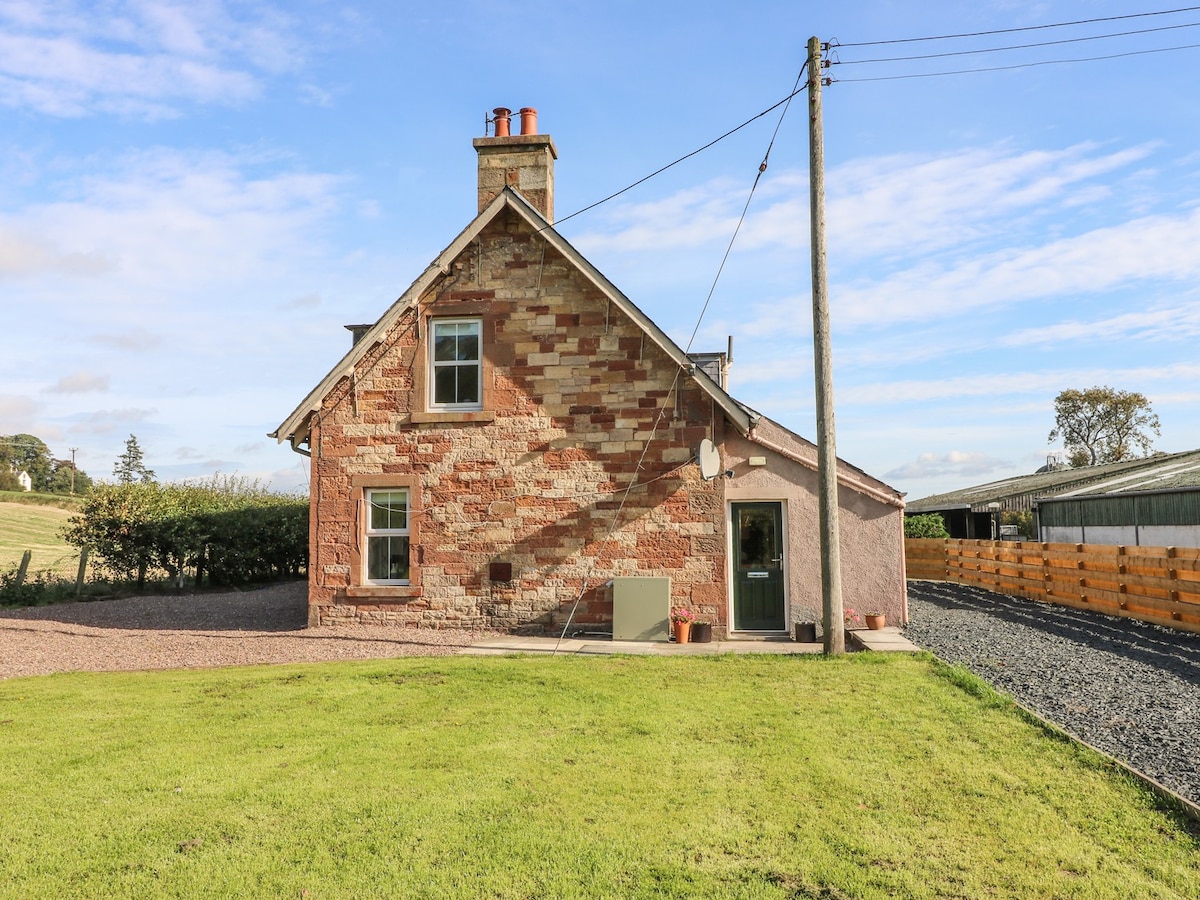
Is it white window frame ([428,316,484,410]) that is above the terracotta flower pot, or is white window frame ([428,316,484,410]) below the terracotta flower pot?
above

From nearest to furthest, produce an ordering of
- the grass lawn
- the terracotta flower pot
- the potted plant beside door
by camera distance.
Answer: the grass lawn < the potted plant beside door < the terracotta flower pot

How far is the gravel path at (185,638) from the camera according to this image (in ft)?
43.8

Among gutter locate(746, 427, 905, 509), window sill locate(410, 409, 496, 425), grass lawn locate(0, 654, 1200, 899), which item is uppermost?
window sill locate(410, 409, 496, 425)

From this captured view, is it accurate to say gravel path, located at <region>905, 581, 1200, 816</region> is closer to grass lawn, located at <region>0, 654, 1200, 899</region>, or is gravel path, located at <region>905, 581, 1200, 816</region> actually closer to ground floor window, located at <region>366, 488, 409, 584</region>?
grass lawn, located at <region>0, 654, 1200, 899</region>

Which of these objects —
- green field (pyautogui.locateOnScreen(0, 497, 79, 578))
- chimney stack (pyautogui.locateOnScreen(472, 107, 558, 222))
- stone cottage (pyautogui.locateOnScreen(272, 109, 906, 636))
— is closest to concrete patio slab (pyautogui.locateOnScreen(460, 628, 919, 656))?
stone cottage (pyautogui.locateOnScreen(272, 109, 906, 636))

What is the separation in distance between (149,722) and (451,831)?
470cm

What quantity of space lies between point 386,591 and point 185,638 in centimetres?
348

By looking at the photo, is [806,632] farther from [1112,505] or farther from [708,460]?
[1112,505]

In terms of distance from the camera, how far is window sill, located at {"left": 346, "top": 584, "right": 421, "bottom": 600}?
52.1ft

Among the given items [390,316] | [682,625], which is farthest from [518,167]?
[682,625]

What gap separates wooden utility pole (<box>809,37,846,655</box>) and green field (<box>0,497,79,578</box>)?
81.1 ft

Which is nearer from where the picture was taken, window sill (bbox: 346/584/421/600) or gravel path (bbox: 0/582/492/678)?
gravel path (bbox: 0/582/492/678)

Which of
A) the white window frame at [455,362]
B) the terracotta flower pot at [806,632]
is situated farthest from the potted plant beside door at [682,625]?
the white window frame at [455,362]

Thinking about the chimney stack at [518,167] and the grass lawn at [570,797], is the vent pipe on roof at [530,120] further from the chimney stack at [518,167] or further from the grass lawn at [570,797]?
the grass lawn at [570,797]
